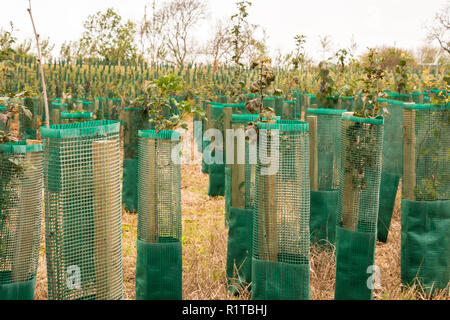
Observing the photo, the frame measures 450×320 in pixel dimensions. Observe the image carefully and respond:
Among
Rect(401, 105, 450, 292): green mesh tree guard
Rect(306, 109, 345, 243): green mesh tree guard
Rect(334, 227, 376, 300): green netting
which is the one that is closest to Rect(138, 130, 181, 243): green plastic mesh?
Rect(334, 227, 376, 300): green netting

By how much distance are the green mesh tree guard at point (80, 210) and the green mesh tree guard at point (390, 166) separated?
9.11 feet

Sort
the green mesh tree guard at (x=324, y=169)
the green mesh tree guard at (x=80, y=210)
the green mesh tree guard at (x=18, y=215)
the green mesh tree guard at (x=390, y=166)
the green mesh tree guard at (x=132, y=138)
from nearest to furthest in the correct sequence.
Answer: the green mesh tree guard at (x=80, y=210), the green mesh tree guard at (x=18, y=215), the green mesh tree guard at (x=324, y=169), the green mesh tree guard at (x=390, y=166), the green mesh tree guard at (x=132, y=138)

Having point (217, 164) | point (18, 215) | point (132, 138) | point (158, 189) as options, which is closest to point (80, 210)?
point (18, 215)

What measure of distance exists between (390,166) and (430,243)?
4.16ft

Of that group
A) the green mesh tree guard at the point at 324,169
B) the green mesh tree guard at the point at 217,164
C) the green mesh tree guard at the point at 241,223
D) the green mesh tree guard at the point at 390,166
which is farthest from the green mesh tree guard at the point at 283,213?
the green mesh tree guard at the point at 217,164

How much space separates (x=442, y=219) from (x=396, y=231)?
109 centimetres

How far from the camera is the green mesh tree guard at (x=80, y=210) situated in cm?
160

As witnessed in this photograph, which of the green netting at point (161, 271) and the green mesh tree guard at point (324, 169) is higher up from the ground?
the green mesh tree guard at point (324, 169)

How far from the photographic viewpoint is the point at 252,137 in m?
2.12

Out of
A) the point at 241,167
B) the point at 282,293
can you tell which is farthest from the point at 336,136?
the point at 282,293

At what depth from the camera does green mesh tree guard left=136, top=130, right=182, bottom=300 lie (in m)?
2.27

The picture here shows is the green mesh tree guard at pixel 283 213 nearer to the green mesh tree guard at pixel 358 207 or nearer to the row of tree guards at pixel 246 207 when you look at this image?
the row of tree guards at pixel 246 207

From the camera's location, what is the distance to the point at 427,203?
2.73m

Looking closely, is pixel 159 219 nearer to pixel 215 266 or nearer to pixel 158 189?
pixel 158 189
